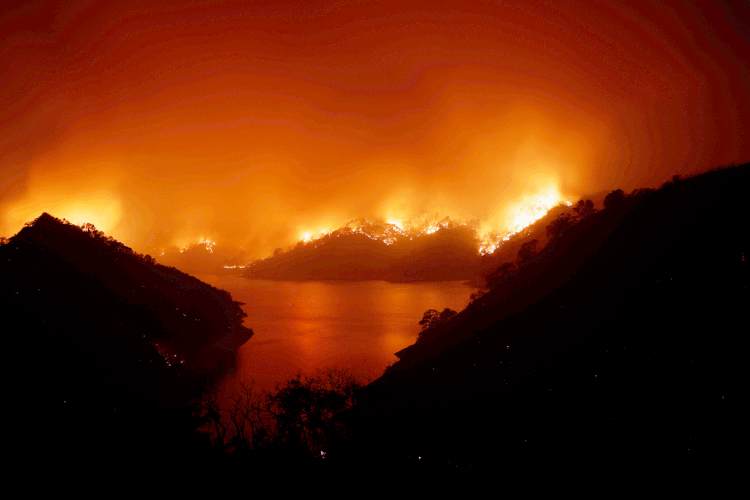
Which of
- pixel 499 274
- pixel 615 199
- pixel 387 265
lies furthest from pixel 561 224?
pixel 387 265

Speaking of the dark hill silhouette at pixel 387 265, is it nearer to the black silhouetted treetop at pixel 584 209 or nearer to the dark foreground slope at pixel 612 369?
the black silhouetted treetop at pixel 584 209

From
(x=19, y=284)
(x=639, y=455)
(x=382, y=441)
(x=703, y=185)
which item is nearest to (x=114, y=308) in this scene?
(x=19, y=284)

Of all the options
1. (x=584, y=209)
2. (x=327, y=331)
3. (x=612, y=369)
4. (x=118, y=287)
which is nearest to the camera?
(x=612, y=369)

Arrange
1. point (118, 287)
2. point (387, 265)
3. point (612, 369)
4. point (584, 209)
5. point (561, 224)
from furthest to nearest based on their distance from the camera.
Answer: point (387, 265) < point (584, 209) < point (561, 224) < point (118, 287) < point (612, 369)

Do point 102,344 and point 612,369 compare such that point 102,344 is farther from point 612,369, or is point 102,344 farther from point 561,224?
point 561,224

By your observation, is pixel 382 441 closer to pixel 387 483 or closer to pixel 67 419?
pixel 387 483

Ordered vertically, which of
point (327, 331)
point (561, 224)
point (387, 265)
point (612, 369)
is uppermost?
point (387, 265)
